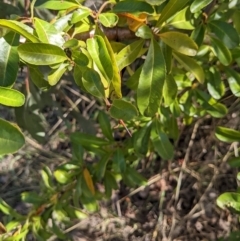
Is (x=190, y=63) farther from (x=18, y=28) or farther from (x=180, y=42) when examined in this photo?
(x=18, y=28)

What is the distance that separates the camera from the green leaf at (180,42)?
0.90m

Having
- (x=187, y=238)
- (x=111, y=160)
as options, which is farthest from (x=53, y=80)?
(x=187, y=238)

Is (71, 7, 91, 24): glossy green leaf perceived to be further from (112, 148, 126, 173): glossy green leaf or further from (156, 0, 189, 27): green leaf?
(112, 148, 126, 173): glossy green leaf

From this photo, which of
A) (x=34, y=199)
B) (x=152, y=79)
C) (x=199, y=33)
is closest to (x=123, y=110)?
(x=152, y=79)

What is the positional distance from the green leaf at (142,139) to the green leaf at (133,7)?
36 cm

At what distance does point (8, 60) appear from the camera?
813mm

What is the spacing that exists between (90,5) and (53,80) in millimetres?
372

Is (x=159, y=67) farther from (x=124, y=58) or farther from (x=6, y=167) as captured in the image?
(x=6, y=167)

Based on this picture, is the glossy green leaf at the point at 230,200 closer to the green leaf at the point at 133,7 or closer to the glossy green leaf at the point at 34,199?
the green leaf at the point at 133,7

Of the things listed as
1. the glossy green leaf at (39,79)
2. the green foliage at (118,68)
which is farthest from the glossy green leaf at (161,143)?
the glossy green leaf at (39,79)

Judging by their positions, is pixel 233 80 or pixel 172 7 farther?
pixel 233 80

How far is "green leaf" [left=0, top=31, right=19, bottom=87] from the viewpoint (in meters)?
0.80

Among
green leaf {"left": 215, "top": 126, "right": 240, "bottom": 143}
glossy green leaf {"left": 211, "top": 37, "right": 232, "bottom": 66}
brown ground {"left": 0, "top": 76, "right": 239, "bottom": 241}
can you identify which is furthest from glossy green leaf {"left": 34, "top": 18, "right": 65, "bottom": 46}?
brown ground {"left": 0, "top": 76, "right": 239, "bottom": 241}

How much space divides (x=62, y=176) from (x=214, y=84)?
488 mm
